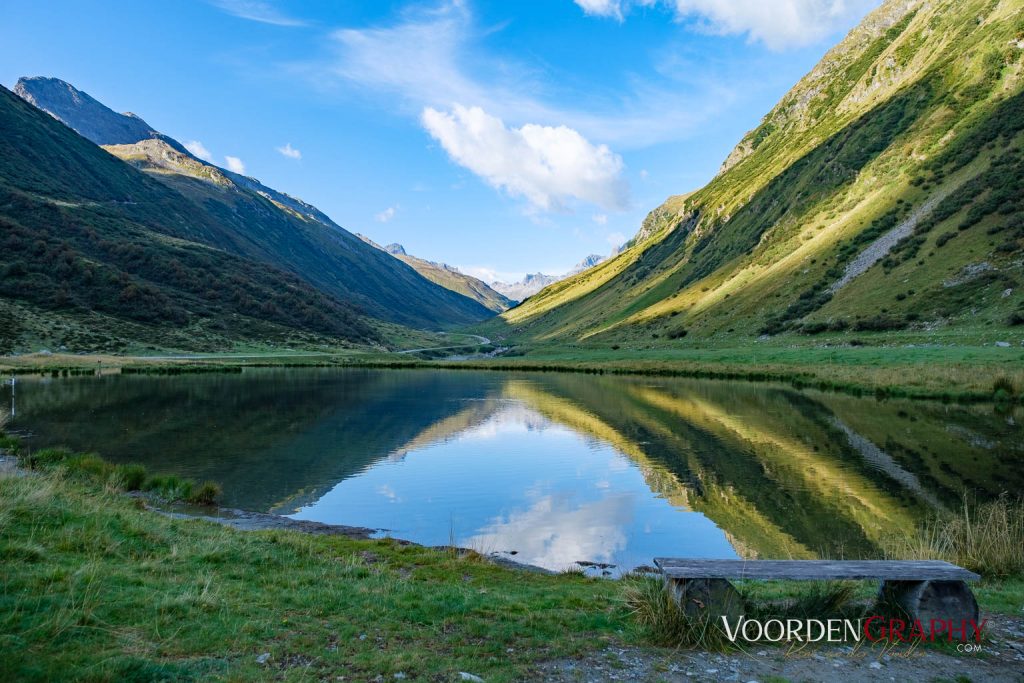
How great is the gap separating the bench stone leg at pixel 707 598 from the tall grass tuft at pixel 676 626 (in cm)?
6

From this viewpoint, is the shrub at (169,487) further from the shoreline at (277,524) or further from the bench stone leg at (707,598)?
the bench stone leg at (707,598)

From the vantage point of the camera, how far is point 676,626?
9422 millimetres

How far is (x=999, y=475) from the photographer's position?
24.9m

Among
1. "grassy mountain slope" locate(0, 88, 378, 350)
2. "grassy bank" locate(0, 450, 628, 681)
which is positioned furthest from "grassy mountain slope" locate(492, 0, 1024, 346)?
"grassy mountain slope" locate(0, 88, 378, 350)

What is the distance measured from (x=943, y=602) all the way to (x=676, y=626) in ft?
14.5

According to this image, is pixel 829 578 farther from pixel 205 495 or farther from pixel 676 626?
pixel 205 495

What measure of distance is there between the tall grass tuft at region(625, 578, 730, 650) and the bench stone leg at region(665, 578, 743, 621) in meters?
0.06

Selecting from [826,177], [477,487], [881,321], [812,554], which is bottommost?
[477,487]

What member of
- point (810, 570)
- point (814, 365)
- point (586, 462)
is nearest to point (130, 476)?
point (586, 462)

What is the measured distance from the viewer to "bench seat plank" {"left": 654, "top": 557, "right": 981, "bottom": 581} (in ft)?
31.1

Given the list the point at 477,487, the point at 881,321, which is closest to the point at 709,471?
the point at 477,487

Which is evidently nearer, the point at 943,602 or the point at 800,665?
the point at 800,665

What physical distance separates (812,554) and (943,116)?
14574 cm

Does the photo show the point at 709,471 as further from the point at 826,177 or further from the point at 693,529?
the point at 826,177
